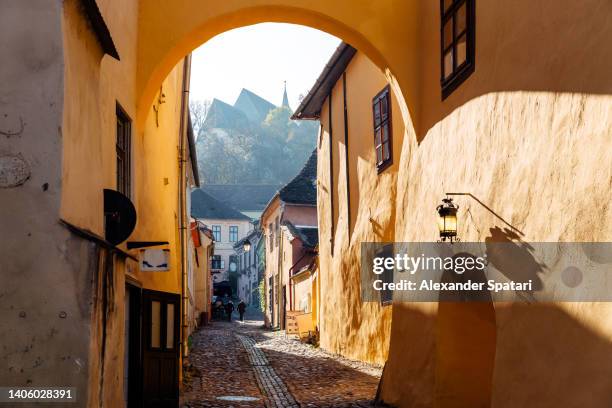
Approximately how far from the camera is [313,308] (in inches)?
1013

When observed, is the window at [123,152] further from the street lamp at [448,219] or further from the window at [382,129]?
the window at [382,129]

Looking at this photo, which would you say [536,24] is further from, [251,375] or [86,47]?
[251,375]

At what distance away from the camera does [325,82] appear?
20.2 m

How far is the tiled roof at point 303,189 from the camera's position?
113 feet

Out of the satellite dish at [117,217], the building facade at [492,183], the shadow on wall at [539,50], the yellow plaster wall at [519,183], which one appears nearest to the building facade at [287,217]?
the building facade at [492,183]

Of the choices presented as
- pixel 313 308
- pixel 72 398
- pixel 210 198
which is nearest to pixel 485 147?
pixel 72 398

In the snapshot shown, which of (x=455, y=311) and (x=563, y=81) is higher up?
(x=563, y=81)

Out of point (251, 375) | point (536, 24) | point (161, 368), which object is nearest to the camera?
point (536, 24)

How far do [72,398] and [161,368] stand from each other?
17.7ft

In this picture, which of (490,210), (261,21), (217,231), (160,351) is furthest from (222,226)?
(490,210)

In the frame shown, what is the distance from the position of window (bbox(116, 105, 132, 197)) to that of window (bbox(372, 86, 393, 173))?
21.7 ft

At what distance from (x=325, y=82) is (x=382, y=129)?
458cm

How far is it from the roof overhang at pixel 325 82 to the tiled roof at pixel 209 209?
51.0 meters

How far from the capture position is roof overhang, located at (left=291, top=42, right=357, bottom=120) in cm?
1803
